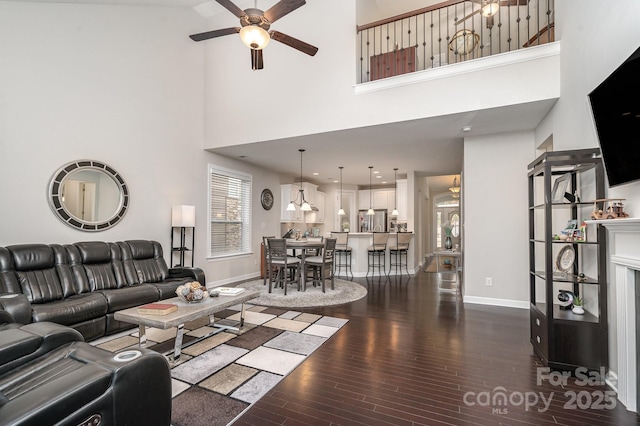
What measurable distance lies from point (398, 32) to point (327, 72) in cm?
287

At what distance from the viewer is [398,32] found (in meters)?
6.53

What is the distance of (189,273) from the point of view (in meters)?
4.39

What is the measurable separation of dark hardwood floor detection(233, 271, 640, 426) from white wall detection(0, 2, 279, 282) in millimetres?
3649

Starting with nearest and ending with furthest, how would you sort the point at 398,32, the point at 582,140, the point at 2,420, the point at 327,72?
the point at 2,420, the point at 582,140, the point at 327,72, the point at 398,32

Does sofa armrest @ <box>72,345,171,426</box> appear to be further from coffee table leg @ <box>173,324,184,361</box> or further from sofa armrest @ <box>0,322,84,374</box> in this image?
coffee table leg @ <box>173,324,184,361</box>

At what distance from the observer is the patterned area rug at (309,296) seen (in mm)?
4812

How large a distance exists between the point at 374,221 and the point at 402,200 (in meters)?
2.06

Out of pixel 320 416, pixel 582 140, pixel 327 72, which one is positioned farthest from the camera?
pixel 327 72

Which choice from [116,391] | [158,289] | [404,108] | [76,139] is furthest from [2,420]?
[404,108]

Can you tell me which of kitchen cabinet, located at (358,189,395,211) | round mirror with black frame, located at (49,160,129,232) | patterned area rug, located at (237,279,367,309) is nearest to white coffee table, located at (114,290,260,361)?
patterned area rug, located at (237,279,367,309)

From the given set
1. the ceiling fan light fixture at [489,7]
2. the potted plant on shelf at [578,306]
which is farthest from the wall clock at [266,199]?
the potted plant on shelf at [578,306]

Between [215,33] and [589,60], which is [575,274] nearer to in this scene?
[589,60]

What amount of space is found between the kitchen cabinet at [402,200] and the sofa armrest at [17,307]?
742 centimetres

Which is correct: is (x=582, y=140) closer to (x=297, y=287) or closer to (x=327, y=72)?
(x=327, y=72)
